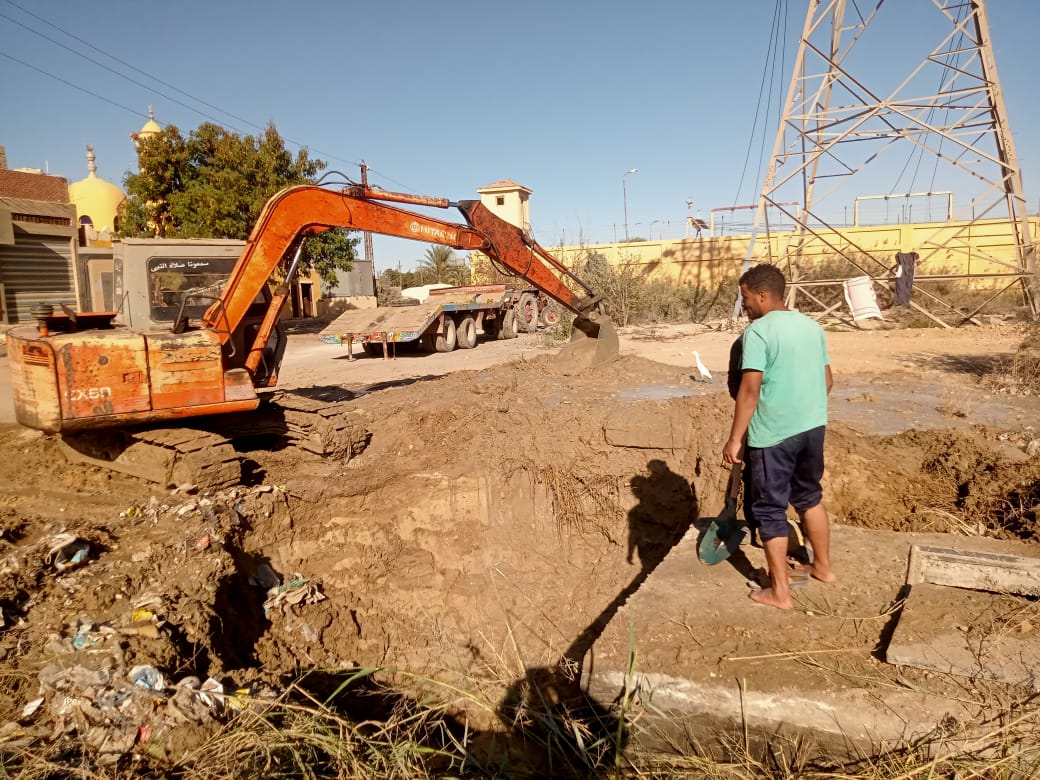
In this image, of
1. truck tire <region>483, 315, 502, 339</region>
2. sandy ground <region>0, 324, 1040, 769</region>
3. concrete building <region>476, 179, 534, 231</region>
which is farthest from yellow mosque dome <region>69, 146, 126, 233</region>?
sandy ground <region>0, 324, 1040, 769</region>

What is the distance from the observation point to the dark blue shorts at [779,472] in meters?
3.13

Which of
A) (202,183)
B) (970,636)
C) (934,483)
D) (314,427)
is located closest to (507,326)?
(202,183)

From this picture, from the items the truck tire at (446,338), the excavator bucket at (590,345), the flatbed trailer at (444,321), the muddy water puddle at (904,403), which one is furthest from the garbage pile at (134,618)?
the truck tire at (446,338)

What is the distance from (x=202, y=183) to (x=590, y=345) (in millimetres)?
14330

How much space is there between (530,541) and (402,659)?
161 centimetres

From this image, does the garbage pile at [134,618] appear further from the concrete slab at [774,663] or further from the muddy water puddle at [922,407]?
the muddy water puddle at [922,407]

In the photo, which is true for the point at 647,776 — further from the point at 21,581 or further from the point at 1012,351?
the point at 1012,351

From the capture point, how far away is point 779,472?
10.4ft

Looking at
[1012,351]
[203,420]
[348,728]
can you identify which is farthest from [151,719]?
[1012,351]

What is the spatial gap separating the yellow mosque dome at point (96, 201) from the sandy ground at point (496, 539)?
2485 cm

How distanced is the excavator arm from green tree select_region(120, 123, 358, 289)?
12.1 metres

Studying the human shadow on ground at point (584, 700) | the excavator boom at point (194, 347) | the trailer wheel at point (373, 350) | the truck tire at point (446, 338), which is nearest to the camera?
the human shadow on ground at point (584, 700)

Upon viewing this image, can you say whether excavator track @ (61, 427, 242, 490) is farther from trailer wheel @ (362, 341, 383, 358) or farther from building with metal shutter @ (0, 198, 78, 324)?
building with metal shutter @ (0, 198, 78, 324)

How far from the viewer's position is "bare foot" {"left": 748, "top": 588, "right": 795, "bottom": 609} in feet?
10.4
